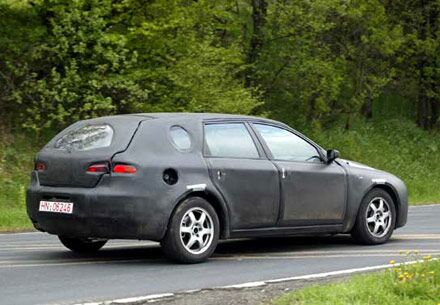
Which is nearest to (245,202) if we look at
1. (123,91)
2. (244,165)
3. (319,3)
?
(244,165)

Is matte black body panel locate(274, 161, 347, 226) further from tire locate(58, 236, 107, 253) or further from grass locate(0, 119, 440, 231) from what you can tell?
grass locate(0, 119, 440, 231)

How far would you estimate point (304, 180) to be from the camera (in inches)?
453

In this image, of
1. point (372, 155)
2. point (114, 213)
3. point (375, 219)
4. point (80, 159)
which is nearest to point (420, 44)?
point (372, 155)

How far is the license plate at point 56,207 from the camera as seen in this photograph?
404 inches

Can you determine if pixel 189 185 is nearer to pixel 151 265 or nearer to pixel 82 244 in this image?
pixel 151 265

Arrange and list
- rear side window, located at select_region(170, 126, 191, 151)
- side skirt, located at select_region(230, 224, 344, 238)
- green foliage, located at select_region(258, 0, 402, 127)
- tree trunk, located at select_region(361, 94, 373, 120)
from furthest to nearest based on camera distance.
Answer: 1. tree trunk, located at select_region(361, 94, 373, 120)
2. green foliage, located at select_region(258, 0, 402, 127)
3. side skirt, located at select_region(230, 224, 344, 238)
4. rear side window, located at select_region(170, 126, 191, 151)

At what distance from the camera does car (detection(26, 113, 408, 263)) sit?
33.2 feet

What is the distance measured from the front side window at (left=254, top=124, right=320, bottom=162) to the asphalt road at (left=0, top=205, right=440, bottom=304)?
3.52ft

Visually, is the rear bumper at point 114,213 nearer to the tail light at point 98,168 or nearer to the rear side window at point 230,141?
the tail light at point 98,168

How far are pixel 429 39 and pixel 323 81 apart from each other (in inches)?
281

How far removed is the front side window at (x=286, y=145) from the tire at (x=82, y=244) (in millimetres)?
2172

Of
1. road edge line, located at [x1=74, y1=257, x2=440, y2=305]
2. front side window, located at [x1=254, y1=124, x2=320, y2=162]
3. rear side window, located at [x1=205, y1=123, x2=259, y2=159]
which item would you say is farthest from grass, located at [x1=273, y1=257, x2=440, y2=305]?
front side window, located at [x1=254, y1=124, x2=320, y2=162]

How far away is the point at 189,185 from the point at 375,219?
2941 millimetres

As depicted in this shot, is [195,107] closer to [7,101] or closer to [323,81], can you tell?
[7,101]
